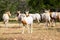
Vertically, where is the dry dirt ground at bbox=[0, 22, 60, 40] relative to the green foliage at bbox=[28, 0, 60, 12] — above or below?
below

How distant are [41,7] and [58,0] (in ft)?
11.0

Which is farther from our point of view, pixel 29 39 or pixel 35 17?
pixel 35 17

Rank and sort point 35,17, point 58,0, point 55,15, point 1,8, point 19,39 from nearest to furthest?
point 19,39
point 55,15
point 35,17
point 58,0
point 1,8

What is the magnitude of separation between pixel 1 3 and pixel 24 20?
30.4 metres

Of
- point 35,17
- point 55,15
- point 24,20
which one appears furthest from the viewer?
point 35,17

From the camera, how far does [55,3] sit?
43375 mm

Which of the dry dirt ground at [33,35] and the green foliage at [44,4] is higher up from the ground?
the green foliage at [44,4]

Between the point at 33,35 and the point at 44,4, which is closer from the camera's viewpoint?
the point at 33,35

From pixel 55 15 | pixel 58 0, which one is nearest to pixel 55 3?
pixel 58 0

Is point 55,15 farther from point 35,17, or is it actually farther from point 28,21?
point 28,21

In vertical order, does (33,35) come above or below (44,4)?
below

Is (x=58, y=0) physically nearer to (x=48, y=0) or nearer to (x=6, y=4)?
(x=48, y=0)

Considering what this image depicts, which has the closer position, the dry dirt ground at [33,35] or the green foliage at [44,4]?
the dry dirt ground at [33,35]

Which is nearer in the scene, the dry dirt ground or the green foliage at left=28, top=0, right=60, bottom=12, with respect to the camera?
the dry dirt ground
